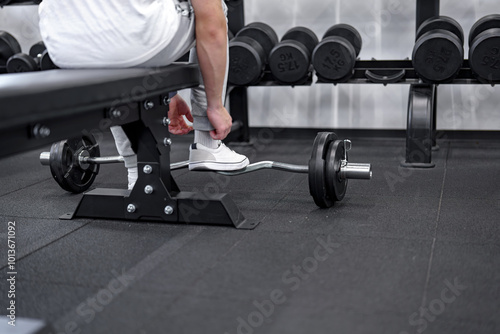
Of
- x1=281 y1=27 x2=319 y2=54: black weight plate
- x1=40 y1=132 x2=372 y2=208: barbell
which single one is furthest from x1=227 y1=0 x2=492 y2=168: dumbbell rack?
x1=40 y1=132 x2=372 y2=208: barbell

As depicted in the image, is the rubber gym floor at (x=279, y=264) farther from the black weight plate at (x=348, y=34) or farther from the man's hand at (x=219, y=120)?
the black weight plate at (x=348, y=34)

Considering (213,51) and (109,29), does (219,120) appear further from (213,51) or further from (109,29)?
(109,29)

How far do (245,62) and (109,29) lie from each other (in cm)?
108

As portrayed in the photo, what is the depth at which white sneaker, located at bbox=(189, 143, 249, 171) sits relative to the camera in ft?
6.24

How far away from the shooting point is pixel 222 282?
139cm

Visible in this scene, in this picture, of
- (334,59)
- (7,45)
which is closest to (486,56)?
(334,59)

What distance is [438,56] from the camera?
2373mm

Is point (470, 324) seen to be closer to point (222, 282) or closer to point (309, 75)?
point (222, 282)

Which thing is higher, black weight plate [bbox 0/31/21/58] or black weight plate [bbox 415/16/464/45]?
black weight plate [bbox 415/16/464/45]

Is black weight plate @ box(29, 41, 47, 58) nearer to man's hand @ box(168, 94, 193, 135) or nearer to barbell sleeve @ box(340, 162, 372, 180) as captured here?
man's hand @ box(168, 94, 193, 135)

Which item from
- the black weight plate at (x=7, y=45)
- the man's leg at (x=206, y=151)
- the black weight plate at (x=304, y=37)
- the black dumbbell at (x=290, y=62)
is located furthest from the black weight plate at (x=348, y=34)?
the black weight plate at (x=7, y=45)

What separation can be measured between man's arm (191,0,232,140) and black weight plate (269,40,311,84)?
0.85 meters

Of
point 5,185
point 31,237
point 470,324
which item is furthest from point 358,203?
point 5,185

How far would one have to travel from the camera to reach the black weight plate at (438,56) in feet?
7.71
